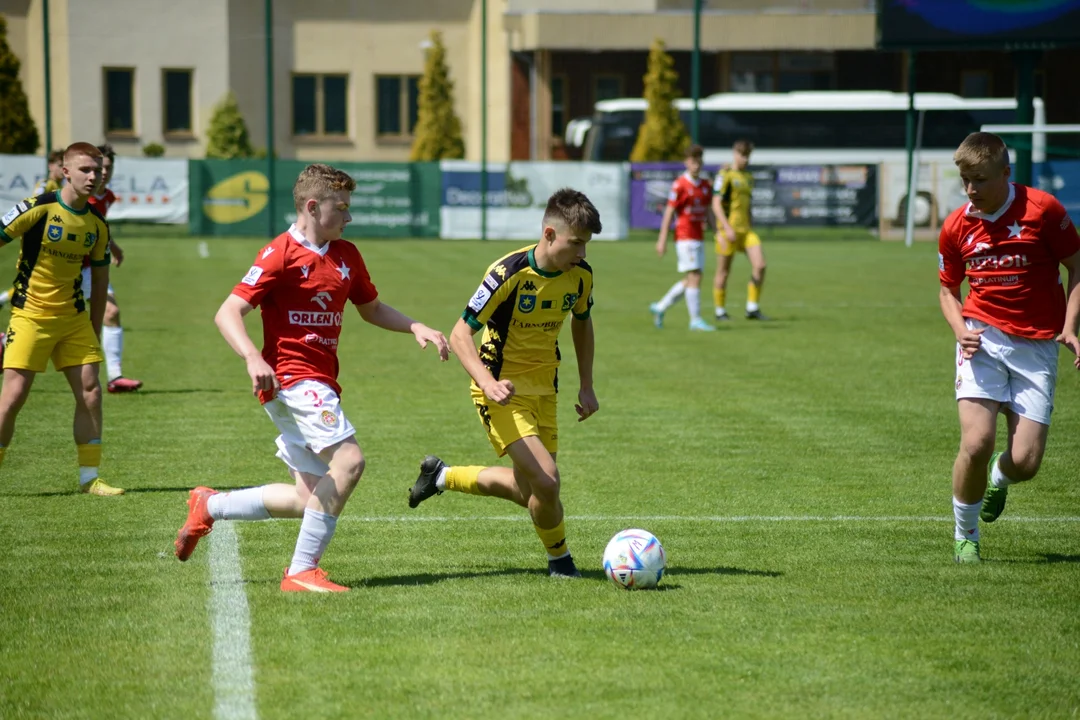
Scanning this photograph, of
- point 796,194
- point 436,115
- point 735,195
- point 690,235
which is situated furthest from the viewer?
point 436,115

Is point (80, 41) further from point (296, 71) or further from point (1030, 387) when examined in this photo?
point (1030, 387)

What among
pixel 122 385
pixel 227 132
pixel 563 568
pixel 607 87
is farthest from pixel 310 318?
pixel 607 87

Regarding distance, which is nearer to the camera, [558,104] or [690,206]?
[690,206]

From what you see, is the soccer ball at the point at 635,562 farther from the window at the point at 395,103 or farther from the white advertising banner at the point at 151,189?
the window at the point at 395,103

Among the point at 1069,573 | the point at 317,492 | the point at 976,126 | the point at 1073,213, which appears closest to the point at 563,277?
the point at 317,492

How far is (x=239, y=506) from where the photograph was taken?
A: 602 cm

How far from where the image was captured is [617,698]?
14.9 ft

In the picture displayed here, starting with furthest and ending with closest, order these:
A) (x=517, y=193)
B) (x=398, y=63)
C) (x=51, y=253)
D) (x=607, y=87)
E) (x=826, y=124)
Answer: (x=607, y=87), (x=398, y=63), (x=826, y=124), (x=517, y=193), (x=51, y=253)

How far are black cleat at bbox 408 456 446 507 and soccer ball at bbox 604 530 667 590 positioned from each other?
4.38ft

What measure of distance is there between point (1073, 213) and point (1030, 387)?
3056 cm

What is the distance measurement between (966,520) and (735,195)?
38.5 feet

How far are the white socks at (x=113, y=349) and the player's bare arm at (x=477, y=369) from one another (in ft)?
23.8

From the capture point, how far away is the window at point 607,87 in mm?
53156

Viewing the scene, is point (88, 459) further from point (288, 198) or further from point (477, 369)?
point (288, 198)
